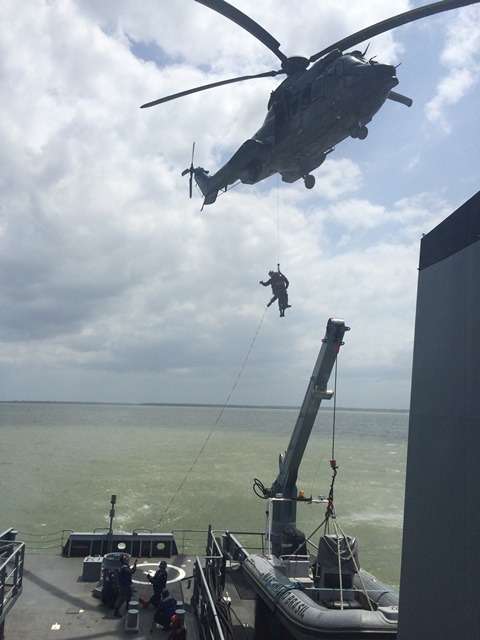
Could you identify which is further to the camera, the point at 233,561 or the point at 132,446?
the point at 132,446

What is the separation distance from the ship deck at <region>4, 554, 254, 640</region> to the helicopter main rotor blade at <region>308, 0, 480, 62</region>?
1479cm

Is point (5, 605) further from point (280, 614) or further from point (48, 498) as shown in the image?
point (48, 498)

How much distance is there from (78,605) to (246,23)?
15763 millimetres

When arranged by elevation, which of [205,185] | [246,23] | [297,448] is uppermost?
[246,23]

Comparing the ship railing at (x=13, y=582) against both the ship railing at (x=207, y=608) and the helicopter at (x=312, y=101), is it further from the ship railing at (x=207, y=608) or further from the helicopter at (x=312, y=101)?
the helicopter at (x=312, y=101)

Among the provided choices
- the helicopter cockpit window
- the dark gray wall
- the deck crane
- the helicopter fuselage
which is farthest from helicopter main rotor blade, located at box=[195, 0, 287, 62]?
the dark gray wall

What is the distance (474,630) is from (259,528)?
2742 cm

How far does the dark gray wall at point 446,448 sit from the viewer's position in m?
3.38

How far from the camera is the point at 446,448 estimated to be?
368 centimetres

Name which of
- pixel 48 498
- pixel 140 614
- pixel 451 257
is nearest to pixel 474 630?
pixel 451 257

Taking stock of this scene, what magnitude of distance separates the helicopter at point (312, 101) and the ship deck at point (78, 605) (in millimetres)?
13234

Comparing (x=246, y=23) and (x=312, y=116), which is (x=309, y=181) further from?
(x=246, y=23)

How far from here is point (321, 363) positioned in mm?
12469

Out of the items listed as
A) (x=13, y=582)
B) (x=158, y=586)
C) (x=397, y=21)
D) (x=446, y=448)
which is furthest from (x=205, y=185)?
(x=446, y=448)
